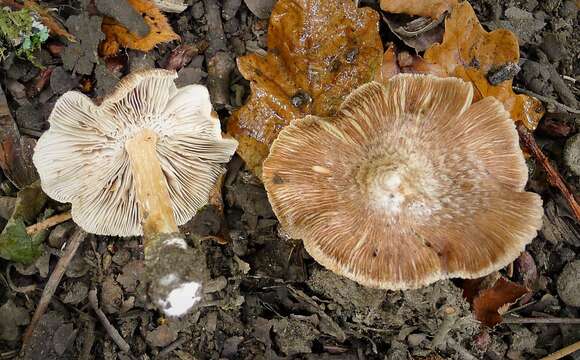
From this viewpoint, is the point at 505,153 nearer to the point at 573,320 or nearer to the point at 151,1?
the point at 573,320

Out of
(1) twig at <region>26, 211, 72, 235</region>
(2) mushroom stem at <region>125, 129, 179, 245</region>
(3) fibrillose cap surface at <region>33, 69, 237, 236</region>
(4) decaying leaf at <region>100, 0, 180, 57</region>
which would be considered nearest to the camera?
(3) fibrillose cap surface at <region>33, 69, 237, 236</region>

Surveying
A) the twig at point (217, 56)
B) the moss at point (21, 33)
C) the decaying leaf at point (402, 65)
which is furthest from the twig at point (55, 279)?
the decaying leaf at point (402, 65)

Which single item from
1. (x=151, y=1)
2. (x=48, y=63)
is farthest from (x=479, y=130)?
(x=48, y=63)

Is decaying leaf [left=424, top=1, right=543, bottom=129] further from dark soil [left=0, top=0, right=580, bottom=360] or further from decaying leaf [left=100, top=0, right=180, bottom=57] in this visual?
decaying leaf [left=100, top=0, right=180, bottom=57]

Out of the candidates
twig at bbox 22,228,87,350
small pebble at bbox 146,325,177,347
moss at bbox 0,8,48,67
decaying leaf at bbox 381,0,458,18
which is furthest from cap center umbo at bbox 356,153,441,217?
moss at bbox 0,8,48,67

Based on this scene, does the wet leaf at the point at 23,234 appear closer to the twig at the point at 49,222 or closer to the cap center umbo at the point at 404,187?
the twig at the point at 49,222

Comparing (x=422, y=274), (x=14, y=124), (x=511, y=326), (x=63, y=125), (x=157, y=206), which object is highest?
(x=63, y=125)

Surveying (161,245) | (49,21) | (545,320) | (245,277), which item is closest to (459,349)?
(545,320)
